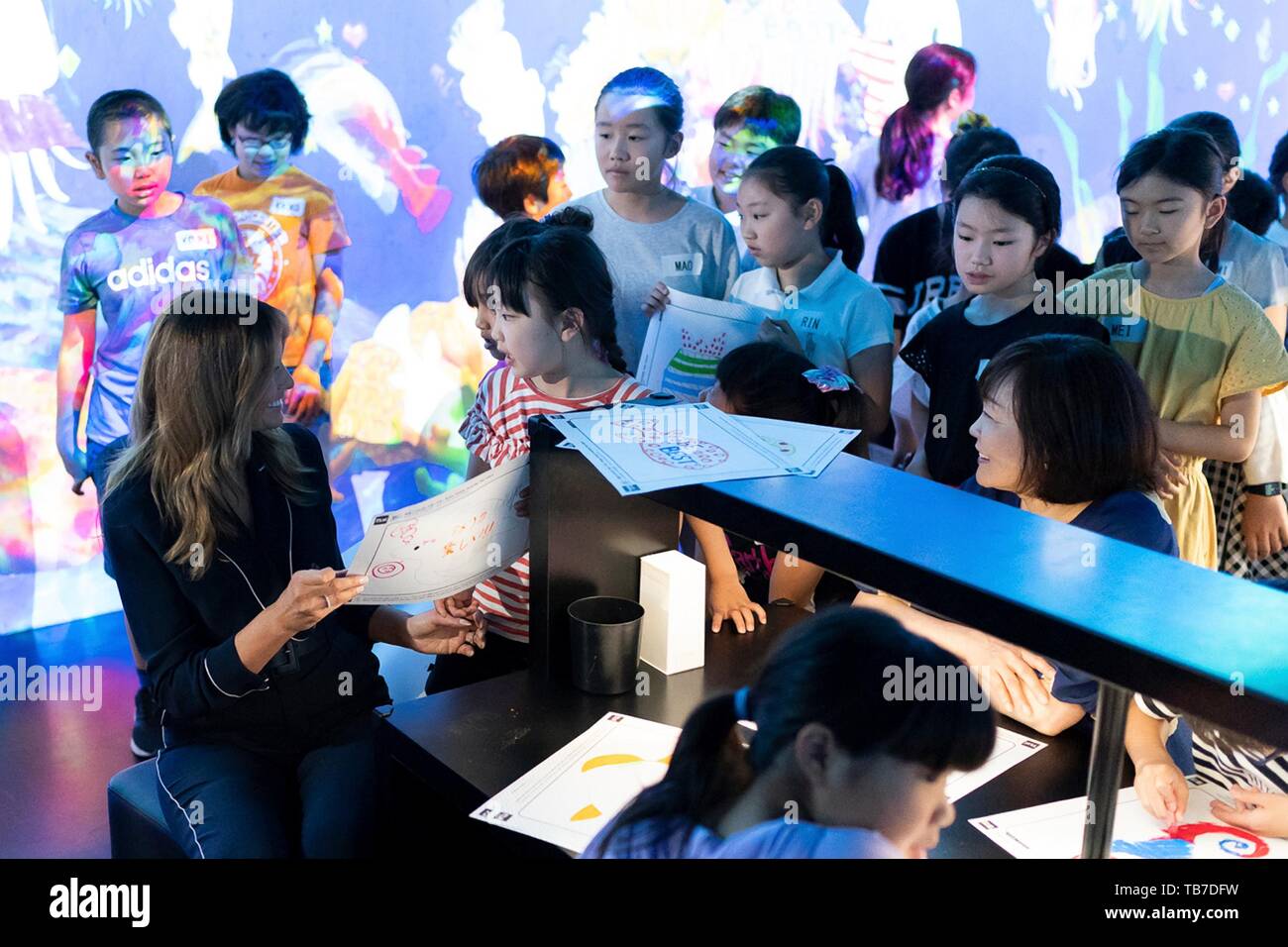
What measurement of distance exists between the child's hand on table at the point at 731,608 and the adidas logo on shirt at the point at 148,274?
2552mm

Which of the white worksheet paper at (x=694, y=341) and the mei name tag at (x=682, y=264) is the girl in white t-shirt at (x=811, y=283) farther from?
the mei name tag at (x=682, y=264)

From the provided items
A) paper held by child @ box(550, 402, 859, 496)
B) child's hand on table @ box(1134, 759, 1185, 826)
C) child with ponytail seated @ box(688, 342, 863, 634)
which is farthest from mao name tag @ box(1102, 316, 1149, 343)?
child's hand on table @ box(1134, 759, 1185, 826)

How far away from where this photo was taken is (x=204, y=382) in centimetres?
213

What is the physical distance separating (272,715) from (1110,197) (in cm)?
535

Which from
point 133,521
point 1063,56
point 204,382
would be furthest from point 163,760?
point 1063,56

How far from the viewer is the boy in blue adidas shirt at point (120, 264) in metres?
3.78

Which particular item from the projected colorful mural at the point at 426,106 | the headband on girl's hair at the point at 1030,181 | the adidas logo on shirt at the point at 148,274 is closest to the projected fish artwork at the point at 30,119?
the projected colorful mural at the point at 426,106

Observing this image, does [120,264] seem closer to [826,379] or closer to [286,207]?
[286,207]

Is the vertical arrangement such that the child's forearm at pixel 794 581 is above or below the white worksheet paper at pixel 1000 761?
above

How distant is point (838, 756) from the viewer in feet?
3.77

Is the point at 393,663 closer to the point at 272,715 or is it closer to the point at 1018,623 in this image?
the point at 272,715

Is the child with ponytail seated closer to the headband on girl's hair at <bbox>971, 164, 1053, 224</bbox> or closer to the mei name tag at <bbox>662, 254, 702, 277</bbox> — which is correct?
the headband on girl's hair at <bbox>971, 164, 1053, 224</bbox>

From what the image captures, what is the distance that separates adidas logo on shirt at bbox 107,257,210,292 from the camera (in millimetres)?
3807

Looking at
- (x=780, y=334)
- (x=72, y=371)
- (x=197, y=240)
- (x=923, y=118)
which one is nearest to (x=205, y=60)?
(x=197, y=240)
